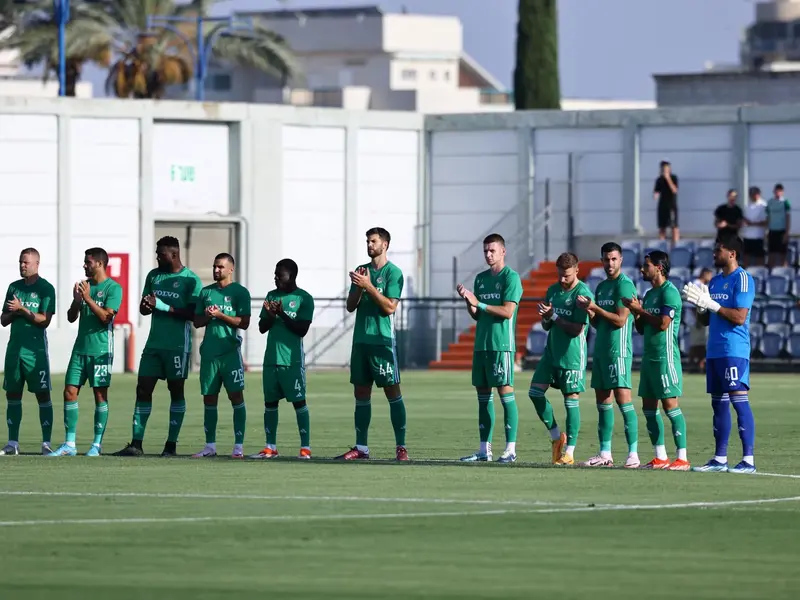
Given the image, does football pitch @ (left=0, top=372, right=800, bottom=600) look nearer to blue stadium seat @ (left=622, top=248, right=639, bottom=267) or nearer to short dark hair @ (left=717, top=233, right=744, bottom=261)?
short dark hair @ (left=717, top=233, right=744, bottom=261)

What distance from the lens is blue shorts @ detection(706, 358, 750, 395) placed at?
629 inches

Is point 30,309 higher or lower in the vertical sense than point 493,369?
higher

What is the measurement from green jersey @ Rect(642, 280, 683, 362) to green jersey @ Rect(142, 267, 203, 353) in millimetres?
4313

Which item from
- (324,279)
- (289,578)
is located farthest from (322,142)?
(289,578)

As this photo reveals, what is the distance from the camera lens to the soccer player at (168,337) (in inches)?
710

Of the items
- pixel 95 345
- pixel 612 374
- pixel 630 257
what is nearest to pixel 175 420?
pixel 95 345

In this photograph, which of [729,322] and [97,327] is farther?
[97,327]

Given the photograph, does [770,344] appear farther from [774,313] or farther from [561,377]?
[561,377]

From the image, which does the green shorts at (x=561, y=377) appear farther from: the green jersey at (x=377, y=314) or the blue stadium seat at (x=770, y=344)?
the blue stadium seat at (x=770, y=344)

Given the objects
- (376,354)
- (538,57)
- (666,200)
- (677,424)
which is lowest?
(677,424)

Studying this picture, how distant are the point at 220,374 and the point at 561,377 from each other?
3241 millimetres

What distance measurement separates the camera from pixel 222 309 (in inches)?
704

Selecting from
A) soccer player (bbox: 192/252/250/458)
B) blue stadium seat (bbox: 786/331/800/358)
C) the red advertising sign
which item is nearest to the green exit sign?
the red advertising sign

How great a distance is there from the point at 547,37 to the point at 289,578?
36841mm
